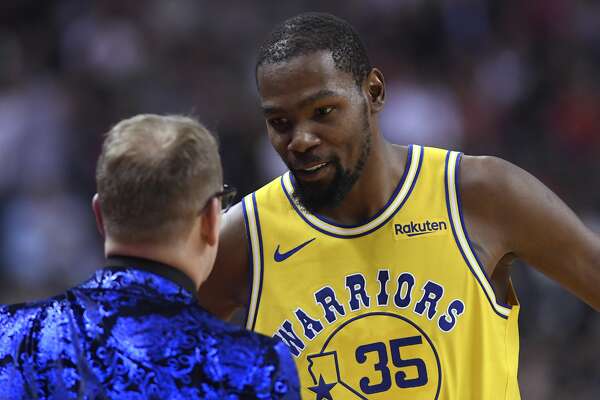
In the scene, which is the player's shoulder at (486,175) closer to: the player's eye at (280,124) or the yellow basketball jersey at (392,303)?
the yellow basketball jersey at (392,303)

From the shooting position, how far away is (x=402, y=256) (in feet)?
11.7

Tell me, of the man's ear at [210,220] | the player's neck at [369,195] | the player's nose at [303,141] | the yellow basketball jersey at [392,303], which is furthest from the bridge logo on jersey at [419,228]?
the man's ear at [210,220]

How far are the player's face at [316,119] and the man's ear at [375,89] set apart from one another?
0.10m

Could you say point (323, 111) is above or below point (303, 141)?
above

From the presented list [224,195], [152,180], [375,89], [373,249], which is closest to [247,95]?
[375,89]

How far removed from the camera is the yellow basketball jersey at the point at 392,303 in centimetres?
346

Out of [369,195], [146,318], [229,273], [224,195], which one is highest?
[369,195]

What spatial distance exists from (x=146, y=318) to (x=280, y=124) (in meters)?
1.18

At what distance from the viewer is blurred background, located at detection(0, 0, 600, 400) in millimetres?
9156

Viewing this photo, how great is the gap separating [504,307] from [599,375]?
452cm

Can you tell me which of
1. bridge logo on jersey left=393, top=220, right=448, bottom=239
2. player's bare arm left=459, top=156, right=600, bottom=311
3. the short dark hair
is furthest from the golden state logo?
the short dark hair

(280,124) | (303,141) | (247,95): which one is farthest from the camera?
(247,95)

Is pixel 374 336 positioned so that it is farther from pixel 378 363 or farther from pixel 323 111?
pixel 323 111

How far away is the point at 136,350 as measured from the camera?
2.41m
